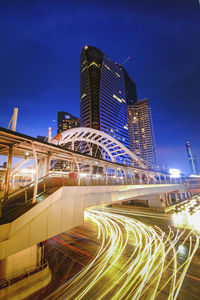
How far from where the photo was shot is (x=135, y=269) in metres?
10.4

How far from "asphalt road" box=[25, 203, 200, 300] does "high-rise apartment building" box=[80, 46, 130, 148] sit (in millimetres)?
86404

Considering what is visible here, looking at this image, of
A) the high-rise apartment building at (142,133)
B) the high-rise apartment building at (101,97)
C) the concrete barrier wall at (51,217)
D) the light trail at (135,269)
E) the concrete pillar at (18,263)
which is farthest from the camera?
the high-rise apartment building at (142,133)

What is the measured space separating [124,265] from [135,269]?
1053 millimetres

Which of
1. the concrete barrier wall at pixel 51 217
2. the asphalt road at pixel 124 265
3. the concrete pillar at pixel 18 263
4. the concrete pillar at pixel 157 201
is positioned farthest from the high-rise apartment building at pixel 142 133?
the concrete pillar at pixel 18 263

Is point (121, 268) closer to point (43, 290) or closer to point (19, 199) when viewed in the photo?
point (43, 290)

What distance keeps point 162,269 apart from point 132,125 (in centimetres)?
16923

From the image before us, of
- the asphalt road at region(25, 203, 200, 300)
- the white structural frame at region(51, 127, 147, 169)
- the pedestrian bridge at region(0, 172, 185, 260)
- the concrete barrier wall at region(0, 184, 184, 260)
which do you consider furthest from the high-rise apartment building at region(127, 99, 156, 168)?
the pedestrian bridge at region(0, 172, 185, 260)

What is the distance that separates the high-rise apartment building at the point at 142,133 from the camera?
15725 centimetres

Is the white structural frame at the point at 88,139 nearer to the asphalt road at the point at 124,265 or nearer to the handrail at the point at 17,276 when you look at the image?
the asphalt road at the point at 124,265

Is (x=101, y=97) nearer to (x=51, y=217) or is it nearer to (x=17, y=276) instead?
(x=51, y=217)

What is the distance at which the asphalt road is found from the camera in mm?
8453

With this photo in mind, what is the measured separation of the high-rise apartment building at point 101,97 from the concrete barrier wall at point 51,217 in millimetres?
87982

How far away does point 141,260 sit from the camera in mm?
11508

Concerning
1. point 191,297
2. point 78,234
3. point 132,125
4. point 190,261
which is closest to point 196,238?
point 190,261
